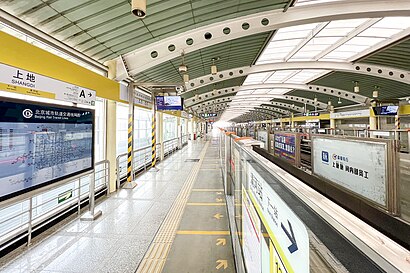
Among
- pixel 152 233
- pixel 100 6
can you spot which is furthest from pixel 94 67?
pixel 152 233

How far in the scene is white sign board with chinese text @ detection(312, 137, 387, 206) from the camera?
2.05 meters

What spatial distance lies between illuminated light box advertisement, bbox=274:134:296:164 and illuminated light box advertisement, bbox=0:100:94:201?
4.70 meters

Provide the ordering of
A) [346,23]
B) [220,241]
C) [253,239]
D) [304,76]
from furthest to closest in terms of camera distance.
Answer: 1. [304,76]
2. [346,23]
3. [220,241]
4. [253,239]

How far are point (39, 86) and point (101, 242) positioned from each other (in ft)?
8.08

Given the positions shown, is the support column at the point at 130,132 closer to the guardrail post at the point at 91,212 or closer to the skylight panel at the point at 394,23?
the guardrail post at the point at 91,212

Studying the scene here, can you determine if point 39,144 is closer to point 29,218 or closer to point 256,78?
point 29,218

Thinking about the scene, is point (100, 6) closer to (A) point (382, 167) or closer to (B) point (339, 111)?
(A) point (382, 167)

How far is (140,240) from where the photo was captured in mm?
2986

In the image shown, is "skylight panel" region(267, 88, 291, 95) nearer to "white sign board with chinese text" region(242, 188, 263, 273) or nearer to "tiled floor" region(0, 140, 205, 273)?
"tiled floor" region(0, 140, 205, 273)

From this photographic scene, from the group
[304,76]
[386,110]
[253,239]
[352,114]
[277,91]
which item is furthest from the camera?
[277,91]

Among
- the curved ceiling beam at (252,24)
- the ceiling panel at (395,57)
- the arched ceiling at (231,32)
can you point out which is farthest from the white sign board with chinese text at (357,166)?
the ceiling panel at (395,57)

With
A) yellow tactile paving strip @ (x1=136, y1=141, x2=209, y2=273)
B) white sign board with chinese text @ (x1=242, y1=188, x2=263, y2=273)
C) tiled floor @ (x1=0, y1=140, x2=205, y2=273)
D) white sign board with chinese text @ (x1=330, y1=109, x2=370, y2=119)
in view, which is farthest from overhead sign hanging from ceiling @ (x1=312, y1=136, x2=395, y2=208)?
white sign board with chinese text @ (x1=330, y1=109, x2=370, y2=119)

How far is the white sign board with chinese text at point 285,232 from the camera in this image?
1.94ft

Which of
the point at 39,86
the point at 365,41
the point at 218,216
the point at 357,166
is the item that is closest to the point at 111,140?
the point at 39,86
